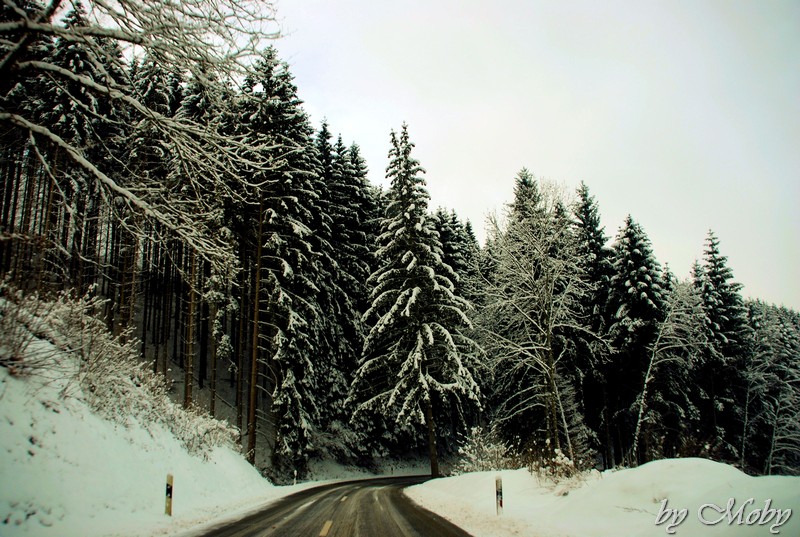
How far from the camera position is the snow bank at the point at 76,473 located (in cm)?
608

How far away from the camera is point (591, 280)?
97.9 ft

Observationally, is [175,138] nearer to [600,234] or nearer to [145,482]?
[145,482]

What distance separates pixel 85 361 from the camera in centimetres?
985

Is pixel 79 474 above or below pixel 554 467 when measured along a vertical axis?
above

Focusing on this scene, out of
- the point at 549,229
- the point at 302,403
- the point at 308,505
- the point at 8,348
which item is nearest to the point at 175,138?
the point at 8,348

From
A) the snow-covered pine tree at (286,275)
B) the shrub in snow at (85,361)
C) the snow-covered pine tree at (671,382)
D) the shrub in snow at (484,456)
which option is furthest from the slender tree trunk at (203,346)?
the snow-covered pine tree at (671,382)

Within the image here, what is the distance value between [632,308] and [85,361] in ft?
92.6

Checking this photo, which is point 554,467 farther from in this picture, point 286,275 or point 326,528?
point 286,275

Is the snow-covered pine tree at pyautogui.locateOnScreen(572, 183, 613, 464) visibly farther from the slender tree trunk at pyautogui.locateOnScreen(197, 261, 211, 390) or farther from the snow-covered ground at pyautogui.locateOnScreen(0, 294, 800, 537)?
the slender tree trunk at pyautogui.locateOnScreen(197, 261, 211, 390)

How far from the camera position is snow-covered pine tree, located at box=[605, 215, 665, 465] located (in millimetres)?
26656

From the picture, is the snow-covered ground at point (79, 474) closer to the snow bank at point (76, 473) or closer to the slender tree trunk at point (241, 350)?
the snow bank at point (76, 473)

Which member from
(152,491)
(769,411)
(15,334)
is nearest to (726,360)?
(769,411)

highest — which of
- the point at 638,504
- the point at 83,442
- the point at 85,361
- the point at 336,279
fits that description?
the point at 336,279

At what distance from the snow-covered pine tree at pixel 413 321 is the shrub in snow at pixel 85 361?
10762 mm
